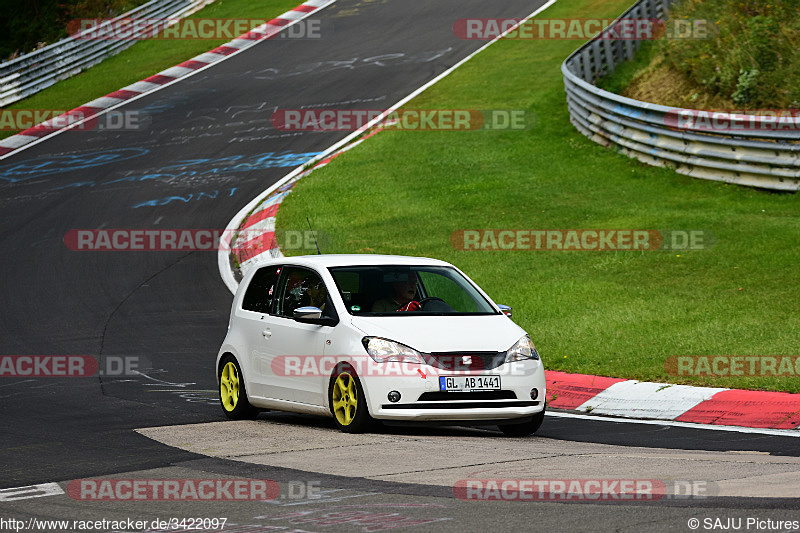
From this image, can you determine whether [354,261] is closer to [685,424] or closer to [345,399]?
[345,399]

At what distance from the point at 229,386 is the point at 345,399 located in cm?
199

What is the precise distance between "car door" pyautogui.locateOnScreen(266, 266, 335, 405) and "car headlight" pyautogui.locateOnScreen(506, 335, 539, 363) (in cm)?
157

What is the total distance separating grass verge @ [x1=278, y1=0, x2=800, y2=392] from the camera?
1258 cm

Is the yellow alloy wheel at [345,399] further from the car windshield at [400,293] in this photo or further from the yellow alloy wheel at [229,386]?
the yellow alloy wheel at [229,386]

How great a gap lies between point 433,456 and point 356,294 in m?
2.35

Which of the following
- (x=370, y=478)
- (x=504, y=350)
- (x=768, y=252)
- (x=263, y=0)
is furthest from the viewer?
(x=263, y=0)

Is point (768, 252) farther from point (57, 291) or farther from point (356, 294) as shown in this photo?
point (57, 291)

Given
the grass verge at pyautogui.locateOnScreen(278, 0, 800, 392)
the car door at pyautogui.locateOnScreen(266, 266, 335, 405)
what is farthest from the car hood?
the grass verge at pyautogui.locateOnScreen(278, 0, 800, 392)

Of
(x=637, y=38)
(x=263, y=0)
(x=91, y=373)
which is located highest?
(x=263, y=0)

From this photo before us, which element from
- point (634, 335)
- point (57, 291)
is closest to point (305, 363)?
point (634, 335)

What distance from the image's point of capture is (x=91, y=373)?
13.6m

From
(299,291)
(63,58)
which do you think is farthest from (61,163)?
(299,291)

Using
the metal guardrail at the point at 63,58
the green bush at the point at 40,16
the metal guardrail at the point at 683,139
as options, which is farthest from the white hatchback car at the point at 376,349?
the green bush at the point at 40,16

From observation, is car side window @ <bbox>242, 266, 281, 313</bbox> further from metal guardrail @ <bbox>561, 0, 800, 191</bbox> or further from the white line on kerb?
metal guardrail @ <bbox>561, 0, 800, 191</bbox>
